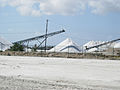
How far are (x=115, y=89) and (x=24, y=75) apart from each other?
6.57 m

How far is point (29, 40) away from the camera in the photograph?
65.0 metres

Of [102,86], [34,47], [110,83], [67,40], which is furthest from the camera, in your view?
[67,40]

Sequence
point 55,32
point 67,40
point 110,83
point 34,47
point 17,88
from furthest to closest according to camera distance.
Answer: point 67,40
point 55,32
point 34,47
point 110,83
point 17,88

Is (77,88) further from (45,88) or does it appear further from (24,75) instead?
(24,75)

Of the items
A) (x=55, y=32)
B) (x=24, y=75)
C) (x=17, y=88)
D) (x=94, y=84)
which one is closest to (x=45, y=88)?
(x=17, y=88)

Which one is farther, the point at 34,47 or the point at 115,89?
the point at 34,47

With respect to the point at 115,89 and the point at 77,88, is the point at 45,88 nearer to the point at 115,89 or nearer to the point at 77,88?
the point at 77,88

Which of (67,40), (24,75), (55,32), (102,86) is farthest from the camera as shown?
(67,40)

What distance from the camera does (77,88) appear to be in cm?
1028

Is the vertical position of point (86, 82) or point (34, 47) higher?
point (34, 47)

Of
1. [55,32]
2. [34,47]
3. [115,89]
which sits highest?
[55,32]

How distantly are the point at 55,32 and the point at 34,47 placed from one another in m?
9.77

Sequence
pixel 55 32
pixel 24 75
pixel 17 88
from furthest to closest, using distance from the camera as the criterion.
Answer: pixel 55 32 < pixel 24 75 < pixel 17 88

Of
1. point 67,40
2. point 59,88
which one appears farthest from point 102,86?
point 67,40
